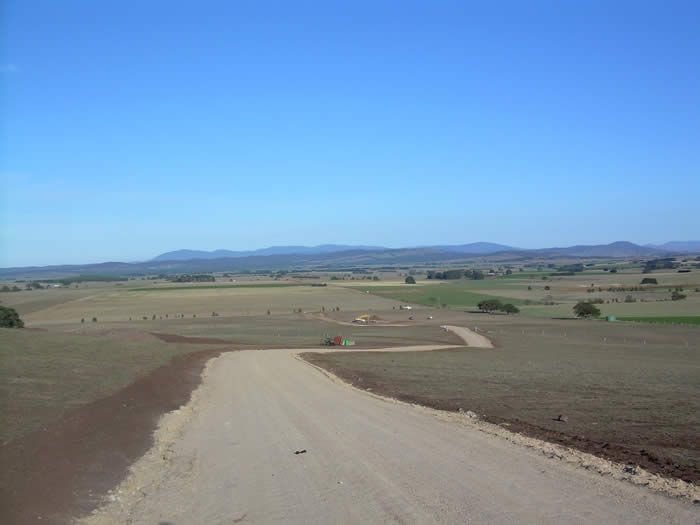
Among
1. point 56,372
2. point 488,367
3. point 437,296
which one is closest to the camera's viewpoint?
point 56,372

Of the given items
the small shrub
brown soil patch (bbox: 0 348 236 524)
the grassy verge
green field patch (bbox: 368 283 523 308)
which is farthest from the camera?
green field patch (bbox: 368 283 523 308)

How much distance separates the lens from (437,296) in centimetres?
13512

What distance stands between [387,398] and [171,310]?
90.0 meters

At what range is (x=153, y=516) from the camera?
10.1 meters

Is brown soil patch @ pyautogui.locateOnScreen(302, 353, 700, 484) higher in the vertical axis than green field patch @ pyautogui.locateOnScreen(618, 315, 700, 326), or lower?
higher

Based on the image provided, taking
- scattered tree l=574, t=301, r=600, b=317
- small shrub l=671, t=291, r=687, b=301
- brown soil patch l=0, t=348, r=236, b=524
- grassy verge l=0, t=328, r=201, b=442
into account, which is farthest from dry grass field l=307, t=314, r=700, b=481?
small shrub l=671, t=291, r=687, b=301

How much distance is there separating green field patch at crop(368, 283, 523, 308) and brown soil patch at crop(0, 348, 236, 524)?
9951cm

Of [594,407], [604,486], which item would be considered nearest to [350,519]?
[604,486]

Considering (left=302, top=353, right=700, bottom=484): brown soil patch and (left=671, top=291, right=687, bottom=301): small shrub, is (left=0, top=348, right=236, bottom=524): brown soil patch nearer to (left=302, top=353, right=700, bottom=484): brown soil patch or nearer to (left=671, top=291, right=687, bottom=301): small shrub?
(left=302, top=353, right=700, bottom=484): brown soil patch

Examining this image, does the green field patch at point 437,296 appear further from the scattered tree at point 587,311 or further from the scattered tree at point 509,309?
the scattered tree at point 587,311

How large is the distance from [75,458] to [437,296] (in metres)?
124

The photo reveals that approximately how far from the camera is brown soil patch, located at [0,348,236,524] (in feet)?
33.4

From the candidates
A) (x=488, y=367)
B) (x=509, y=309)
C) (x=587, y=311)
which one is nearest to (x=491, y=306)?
(x=509, y=309)

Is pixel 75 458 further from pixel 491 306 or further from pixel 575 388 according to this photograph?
pixel 491 306
